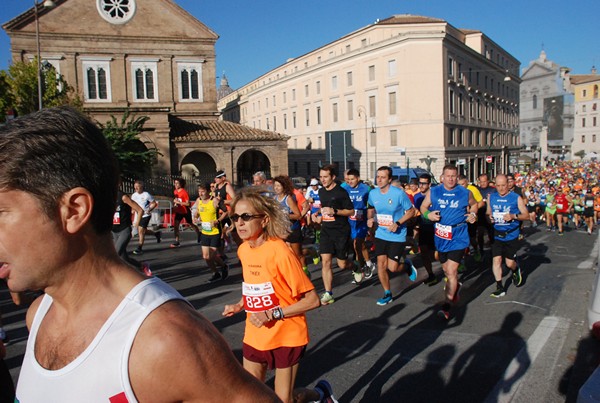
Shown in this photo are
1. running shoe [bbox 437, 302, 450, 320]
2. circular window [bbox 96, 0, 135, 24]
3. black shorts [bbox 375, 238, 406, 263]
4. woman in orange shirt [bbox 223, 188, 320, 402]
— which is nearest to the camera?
woman in orange shirt [bbox 223, 188, 320, 402]

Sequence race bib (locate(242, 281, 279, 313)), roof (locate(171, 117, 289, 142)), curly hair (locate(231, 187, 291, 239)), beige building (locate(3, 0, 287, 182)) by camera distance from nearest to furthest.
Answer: race bib (locate(242, 281, 279, 313)) < curly hair (locate(231, 187, 291, 239)) < roof (locate(171, 117, 289, 142)) < beige building (locate(3, 0, 287, 182))

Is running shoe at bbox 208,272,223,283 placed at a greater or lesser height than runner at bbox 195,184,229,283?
lesser

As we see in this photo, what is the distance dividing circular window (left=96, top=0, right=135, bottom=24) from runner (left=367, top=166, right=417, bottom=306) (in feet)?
102

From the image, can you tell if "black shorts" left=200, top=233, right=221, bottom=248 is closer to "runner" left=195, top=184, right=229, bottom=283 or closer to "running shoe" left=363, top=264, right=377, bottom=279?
"runner" left=195, top=184, right=229, bottom=283

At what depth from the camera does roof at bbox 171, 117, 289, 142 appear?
3003 cm

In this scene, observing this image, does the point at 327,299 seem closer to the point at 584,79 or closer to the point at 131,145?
the point at 131,145

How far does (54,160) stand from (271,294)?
102 inches

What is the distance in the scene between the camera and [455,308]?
7.41 m

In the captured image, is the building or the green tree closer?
the green tree

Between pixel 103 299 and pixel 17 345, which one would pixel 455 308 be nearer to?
pixel 17 345

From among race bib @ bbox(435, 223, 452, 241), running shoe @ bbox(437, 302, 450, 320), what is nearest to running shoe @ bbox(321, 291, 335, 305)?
running shoe @ bbox(437, 302, 450, 320)

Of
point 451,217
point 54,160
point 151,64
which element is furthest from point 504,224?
point 151,64

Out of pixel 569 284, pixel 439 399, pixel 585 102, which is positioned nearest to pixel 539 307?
pixel 569 284

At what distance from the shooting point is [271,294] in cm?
367
